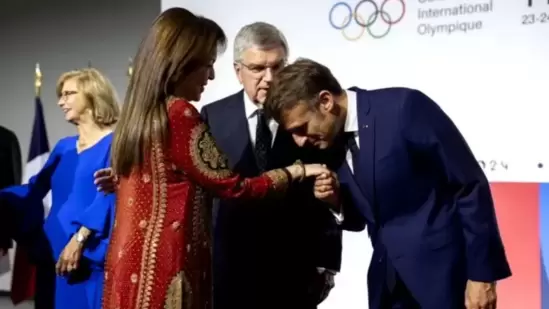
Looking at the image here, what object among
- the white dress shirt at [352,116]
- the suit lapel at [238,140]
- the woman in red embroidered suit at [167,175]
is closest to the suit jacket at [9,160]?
the suit lapel at [238,140]

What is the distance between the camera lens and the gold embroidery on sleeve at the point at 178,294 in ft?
5.73

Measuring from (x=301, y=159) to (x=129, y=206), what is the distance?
55cm

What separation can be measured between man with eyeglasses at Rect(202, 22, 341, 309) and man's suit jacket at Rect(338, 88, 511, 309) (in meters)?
0.33

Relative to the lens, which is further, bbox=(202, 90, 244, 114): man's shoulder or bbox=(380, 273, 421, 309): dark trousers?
bbox=(202, 90, 244, 114): man's shoulder

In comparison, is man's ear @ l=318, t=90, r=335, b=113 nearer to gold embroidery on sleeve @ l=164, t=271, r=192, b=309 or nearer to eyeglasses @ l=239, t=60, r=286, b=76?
eyeglasses @ l=239, t=60, r=286, b=76

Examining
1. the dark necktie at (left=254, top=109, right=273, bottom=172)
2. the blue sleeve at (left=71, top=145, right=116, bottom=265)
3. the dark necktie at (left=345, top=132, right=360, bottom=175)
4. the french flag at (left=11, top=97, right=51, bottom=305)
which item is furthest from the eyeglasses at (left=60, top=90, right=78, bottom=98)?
the dark necktie at (left=345, top=132, right=360, bottom=175)

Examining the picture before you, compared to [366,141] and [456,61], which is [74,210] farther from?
[456,61]

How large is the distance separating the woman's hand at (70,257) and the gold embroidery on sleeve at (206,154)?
110cm

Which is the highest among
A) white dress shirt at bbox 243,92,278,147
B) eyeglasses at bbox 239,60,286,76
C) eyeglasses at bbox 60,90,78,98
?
eyeglasses at bbox 239,60,286,76

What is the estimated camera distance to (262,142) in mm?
2172

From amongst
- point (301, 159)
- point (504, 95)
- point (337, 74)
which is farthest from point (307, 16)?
point (301, 159)

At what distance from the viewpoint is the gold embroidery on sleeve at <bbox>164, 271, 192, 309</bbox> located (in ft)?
5.73

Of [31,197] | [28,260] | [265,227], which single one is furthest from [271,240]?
[28,260]

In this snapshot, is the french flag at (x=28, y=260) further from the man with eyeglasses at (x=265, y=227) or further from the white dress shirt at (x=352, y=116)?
the white dress shirt at (x=352, y=116)
